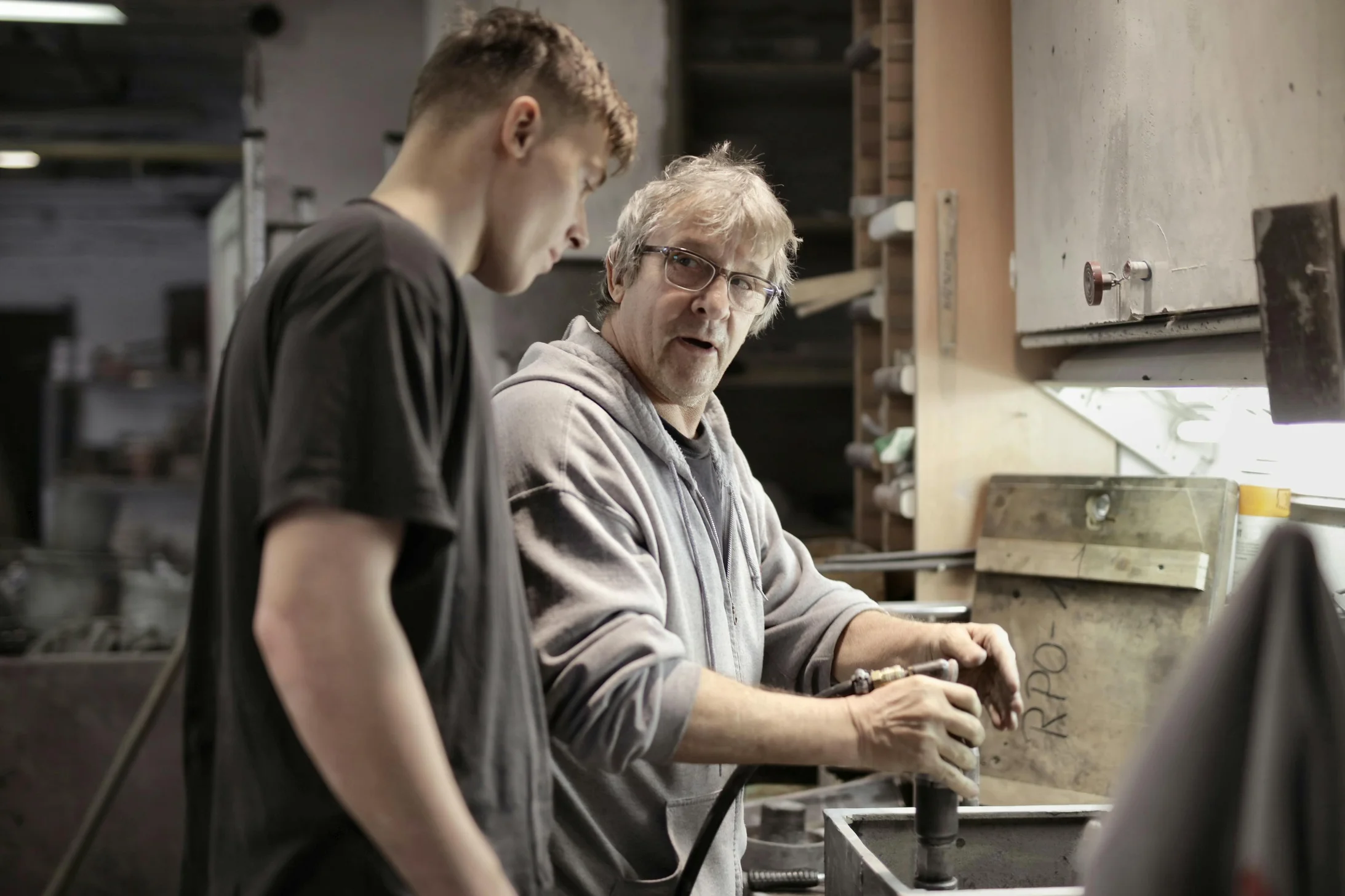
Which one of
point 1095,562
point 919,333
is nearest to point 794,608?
point 1095,562

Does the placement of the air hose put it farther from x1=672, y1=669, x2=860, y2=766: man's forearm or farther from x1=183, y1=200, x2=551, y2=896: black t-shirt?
x1=183, y1=200, x2=551, y2=896: black t-shirt

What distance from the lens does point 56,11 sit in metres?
3.96

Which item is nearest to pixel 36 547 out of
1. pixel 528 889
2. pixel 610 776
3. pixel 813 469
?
pixel 813 469

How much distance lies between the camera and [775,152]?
13.6 ft

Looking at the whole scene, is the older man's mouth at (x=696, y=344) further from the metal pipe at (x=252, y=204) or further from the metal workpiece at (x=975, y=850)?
the metal pipe at (x=252, y=204)

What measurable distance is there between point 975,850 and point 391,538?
0.85m

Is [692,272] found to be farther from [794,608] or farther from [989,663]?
[989,663]

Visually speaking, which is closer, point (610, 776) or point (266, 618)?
point (266, 618)

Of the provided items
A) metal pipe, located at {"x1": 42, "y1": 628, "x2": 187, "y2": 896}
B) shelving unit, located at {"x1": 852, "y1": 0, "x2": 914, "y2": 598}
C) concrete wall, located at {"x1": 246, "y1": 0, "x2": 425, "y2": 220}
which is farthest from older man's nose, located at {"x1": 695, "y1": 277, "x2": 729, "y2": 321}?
concrete wall, located at {"x1": 246, "y1": 0, "x2": 425, "y2": 220}

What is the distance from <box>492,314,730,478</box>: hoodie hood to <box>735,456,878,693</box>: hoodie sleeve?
9.8 inches

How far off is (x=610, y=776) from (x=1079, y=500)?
3.57 feet

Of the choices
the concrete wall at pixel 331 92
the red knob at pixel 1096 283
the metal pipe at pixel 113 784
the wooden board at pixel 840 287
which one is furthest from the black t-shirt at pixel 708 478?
the concrete wall at pixel 331 92

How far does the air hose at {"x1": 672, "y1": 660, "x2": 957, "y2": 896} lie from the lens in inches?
52.2

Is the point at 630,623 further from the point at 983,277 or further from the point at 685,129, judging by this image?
the point at 685,129
